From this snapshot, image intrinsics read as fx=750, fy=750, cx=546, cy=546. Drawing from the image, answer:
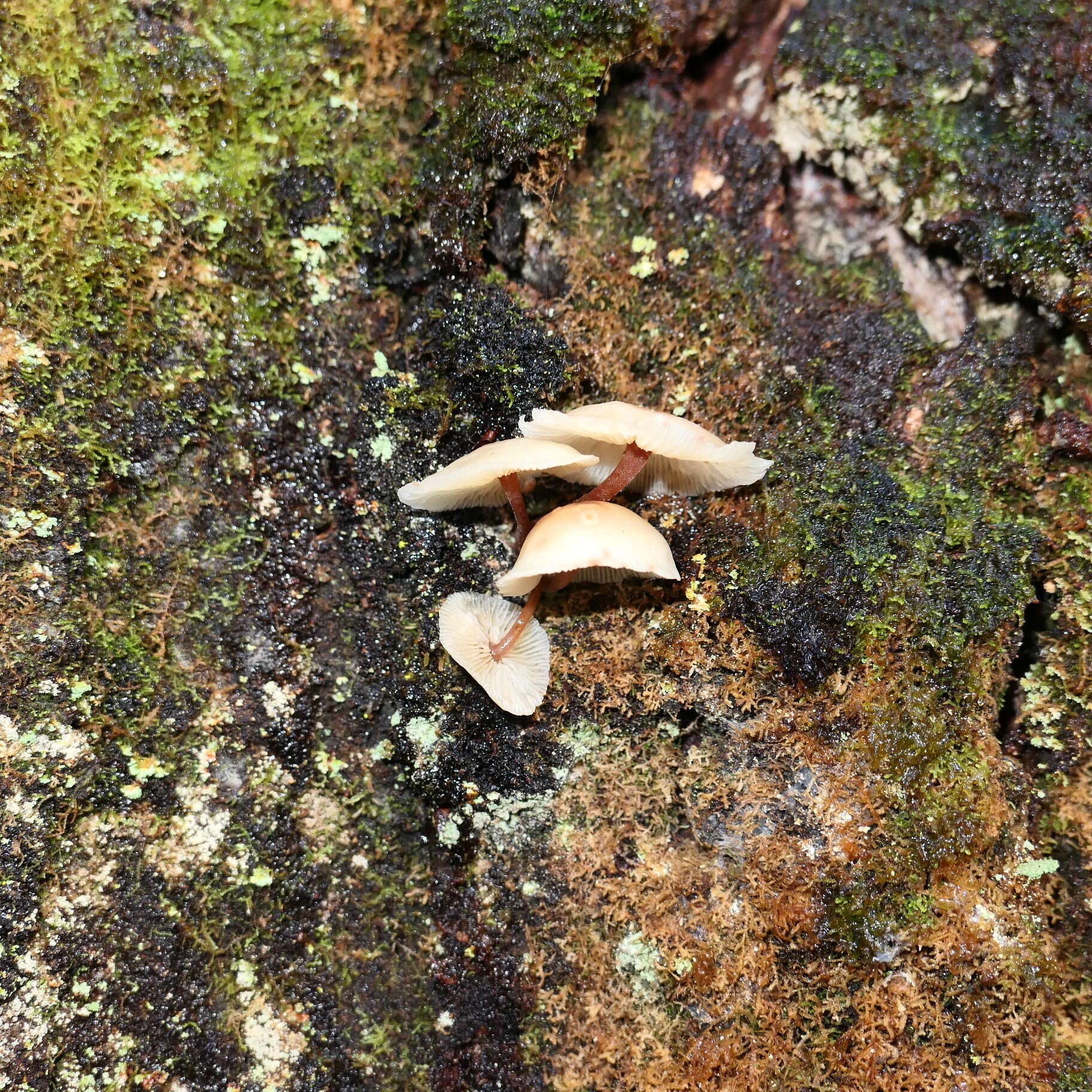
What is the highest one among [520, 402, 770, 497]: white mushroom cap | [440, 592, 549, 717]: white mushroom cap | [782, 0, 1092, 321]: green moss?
[782, 0, 1092, 321]: green moss

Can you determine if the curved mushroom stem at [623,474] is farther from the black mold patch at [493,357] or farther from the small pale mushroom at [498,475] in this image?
the black mold patch at [493,357]

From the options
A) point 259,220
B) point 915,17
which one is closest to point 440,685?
point 259,220

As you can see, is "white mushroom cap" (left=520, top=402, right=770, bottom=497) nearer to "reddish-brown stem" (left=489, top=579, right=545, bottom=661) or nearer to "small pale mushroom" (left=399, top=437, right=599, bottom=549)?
"small pale mushroom" (left=399, top=437, right=599, bottom=549)

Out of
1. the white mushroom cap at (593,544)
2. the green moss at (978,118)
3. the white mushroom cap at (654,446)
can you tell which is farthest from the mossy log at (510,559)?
the white mushroom cap at (593,544)

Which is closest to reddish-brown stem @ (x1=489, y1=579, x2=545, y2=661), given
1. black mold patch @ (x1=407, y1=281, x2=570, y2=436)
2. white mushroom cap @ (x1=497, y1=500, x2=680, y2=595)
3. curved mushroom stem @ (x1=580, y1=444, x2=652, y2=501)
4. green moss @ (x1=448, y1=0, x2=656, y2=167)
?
white mushroom cap @ (x1=497, y1=500, x2=680, y2=595)

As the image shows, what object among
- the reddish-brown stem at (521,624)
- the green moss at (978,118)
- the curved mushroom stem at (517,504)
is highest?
the green moss at (978,118)

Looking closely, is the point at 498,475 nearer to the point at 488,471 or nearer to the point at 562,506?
the point at 488,471

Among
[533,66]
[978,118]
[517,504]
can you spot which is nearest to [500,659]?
[517,504]
